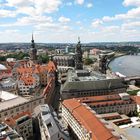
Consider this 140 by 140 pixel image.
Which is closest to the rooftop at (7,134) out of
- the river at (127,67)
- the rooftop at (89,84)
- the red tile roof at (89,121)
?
the red tile roof at (89,121)

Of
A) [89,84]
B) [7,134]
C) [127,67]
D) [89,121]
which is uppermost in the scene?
[7,134]

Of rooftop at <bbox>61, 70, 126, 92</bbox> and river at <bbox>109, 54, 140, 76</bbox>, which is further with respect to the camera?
river at <bbox>109, 54, 140, 76</bbox>

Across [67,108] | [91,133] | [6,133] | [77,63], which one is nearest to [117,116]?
[67,108]

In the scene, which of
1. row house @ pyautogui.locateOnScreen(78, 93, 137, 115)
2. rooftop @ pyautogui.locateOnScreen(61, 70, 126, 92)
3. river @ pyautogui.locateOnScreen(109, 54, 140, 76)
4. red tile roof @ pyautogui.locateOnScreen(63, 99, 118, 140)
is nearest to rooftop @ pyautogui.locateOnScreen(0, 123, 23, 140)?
red tile roof @ pyautogui.locateOnScreen(63, 99, 118, 140)

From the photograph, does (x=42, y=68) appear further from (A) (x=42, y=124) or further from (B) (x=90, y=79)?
(A) (x=42, y=124)

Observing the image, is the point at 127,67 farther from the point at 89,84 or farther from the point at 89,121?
the point at 89,121

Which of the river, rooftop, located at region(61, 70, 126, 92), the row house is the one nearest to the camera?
the row house

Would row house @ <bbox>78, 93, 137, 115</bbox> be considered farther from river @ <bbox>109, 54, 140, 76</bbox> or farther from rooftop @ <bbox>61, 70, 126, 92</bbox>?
river @ <bbox>109, 54, 140, 76</bbox>

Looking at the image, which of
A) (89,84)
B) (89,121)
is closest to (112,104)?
(89,84)

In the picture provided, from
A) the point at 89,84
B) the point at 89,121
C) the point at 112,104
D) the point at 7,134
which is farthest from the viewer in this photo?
the point at 89,84
